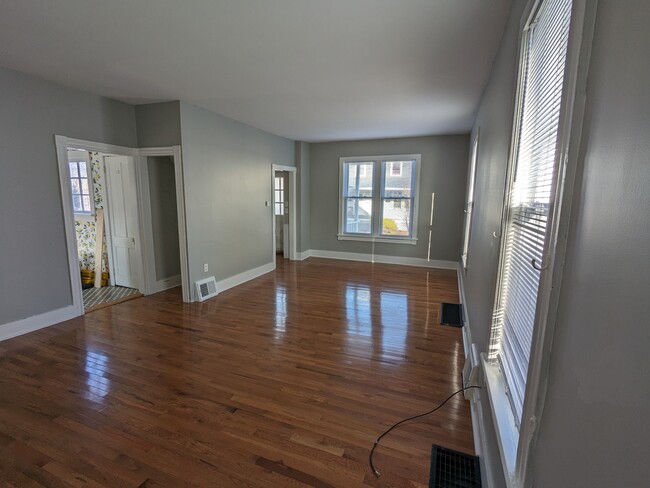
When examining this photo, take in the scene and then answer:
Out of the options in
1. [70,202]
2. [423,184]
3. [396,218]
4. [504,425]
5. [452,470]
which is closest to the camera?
[504,425]

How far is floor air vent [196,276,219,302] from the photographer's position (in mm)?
4258

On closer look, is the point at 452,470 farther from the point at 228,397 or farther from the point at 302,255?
the point at 302,255

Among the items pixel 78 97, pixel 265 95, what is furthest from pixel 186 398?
pixel 78 97

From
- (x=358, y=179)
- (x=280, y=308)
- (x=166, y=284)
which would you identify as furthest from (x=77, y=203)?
(x=358, y=179)

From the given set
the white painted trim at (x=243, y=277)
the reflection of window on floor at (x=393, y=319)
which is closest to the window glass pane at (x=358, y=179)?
the white painted trim at (x=243, y=277)

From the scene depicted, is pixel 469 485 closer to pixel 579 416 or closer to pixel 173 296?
pixel 579 416

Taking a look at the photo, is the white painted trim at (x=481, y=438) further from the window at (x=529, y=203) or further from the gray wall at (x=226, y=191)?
the gray wall at (x=226, y=191)

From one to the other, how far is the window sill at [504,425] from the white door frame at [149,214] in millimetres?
3756

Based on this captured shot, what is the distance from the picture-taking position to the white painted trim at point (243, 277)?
4.79 m

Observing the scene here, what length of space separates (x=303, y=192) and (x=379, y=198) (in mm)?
1679

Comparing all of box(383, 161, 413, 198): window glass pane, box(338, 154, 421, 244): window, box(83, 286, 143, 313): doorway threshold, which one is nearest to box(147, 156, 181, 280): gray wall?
box(83, 286, 143, 313): doorway threshold

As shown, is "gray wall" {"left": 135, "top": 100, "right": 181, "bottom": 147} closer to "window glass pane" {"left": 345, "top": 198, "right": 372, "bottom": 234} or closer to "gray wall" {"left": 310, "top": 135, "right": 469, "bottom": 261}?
"gray wall" {"left": 310, "top": 135, "right": 469, "bottom": 261}

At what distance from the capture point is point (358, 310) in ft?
13.0

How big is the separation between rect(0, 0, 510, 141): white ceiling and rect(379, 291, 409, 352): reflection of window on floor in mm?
2593
